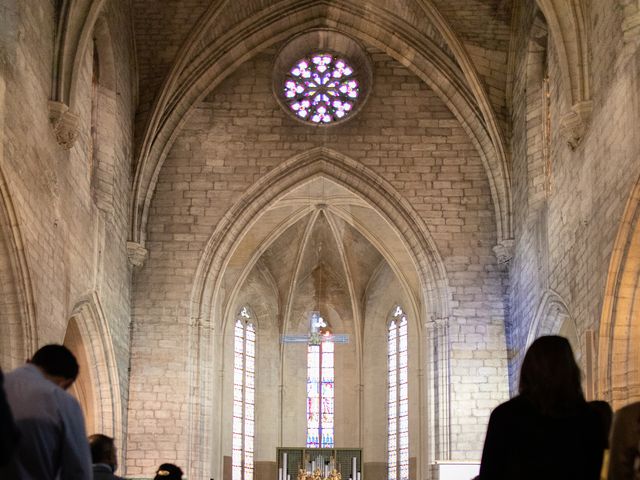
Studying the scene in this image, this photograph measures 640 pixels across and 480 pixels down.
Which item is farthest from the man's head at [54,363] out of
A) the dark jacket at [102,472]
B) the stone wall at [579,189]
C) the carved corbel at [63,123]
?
the carved corbel at [63,123]

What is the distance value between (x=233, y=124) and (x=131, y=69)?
188 centimetres

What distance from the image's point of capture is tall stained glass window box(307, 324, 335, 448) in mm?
24781

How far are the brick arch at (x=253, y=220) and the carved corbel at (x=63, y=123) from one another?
15.9ft

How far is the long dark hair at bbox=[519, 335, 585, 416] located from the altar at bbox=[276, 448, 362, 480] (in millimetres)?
18611

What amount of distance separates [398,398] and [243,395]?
3.31m

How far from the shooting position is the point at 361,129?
18.4m

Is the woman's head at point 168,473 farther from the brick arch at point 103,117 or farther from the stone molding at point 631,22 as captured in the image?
the brick arch at point 103,117

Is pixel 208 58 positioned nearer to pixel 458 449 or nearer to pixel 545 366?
pixel 458 449

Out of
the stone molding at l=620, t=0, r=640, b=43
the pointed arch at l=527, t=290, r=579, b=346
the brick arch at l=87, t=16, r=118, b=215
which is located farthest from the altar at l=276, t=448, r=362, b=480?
the stone molding at l=620, t=0, r=640, b=43

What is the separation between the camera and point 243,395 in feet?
79.7

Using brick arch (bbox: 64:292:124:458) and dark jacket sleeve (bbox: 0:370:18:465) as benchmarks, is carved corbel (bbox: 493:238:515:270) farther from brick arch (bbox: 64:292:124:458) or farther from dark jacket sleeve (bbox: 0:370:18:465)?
dark jacket sleeve (bbox: 0:370:18:465)

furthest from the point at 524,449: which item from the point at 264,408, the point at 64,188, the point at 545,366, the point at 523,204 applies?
the point at 264,408

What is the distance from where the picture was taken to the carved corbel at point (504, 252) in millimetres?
17267

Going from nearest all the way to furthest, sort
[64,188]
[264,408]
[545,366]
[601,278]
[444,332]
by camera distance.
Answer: [545,366], [601,278], [64,188], [444,332], [264,408]
